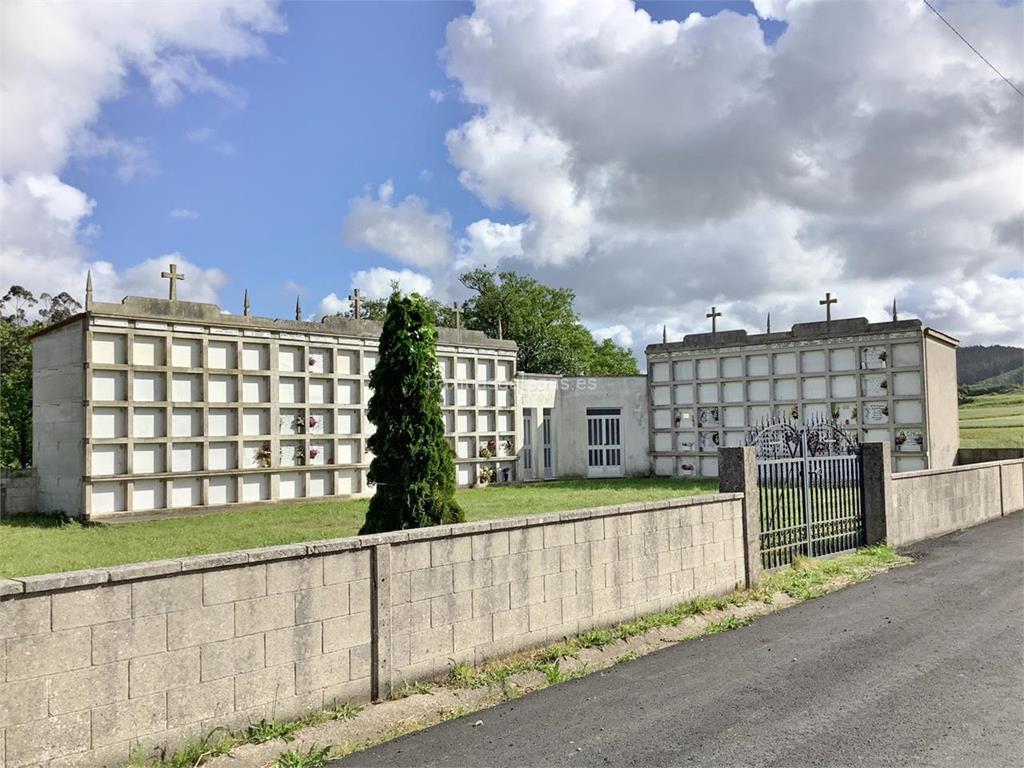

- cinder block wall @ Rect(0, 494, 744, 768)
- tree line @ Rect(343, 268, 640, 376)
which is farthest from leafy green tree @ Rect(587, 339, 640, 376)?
cinder block wall @ Rect(0, 494, 744, 768)

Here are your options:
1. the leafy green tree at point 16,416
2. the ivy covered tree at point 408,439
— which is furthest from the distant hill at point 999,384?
the leafy green tree at point 16,416

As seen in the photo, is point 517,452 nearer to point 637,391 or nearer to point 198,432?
point 637,391

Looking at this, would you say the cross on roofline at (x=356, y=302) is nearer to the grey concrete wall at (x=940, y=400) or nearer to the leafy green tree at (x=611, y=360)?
the grey concrete wall at (x=940, y=400)

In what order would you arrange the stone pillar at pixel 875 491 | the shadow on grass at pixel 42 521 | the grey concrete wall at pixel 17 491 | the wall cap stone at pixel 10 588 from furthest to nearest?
the grey concrete wall at pixel 17 491 → the shadow on grass at pixel 42 521 → the stone pillar at pixel 875 491 → the wall cap stone at pixel 10 588

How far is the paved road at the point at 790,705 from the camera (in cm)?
427

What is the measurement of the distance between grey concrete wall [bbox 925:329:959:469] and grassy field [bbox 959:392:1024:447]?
6.13 feet

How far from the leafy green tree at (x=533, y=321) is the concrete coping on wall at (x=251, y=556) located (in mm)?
33559

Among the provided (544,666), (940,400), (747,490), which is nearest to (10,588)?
(544,666)

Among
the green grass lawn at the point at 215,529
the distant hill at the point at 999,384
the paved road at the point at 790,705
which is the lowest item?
the paved road at the point at 790,705

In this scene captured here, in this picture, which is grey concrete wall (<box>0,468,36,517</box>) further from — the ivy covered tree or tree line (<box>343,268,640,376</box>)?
tree line (<box>343,268,640,376</box>)

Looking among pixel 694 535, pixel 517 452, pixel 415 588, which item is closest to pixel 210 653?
pixel 415 588

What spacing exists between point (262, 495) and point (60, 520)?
3.35 m

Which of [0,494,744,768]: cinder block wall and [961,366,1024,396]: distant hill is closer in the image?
Answer: [0,494,744,768]: cinder block wall

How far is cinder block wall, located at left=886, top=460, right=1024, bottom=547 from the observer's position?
38.1 ft
